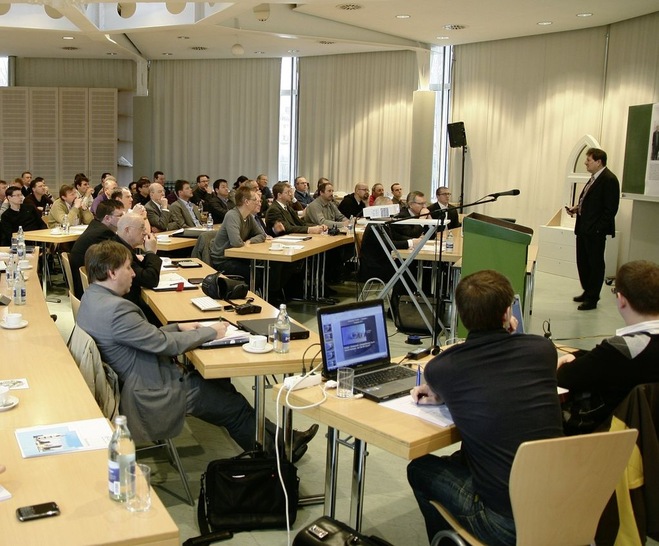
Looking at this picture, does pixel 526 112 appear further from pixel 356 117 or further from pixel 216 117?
pixel 216 117

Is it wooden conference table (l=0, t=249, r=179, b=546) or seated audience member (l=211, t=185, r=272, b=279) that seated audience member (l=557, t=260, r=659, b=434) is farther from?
seated audience member (l=211, t=185, r=272, b=279)

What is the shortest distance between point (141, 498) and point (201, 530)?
134cm

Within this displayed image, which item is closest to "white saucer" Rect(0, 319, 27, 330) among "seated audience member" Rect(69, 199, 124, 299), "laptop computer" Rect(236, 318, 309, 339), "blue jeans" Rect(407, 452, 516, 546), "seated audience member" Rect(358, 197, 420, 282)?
"laptop computer" Rect(236, 318, 309, 339)

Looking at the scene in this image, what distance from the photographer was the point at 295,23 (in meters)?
11.0

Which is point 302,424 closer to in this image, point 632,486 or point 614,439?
point 632,486

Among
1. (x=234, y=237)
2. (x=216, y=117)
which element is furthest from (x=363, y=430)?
(x=216, y=117)

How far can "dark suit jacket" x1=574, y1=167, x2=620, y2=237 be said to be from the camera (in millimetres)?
8008

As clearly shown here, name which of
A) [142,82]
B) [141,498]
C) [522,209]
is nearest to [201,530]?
[141,498]

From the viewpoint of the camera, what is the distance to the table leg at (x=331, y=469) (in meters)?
3.02

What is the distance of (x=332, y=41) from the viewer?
11.8 m

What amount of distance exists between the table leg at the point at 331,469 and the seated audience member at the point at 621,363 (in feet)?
2.98

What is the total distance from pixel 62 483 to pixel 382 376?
1.42 metres

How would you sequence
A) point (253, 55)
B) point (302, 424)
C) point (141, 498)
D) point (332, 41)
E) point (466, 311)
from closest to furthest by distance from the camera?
point (141, 498), point (466, 311), point (302, 424), point (332, 41), point (253, 55)

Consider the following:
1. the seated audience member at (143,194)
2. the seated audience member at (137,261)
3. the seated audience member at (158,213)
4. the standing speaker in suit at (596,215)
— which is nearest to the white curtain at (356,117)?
the seated audience member at (143,194)
